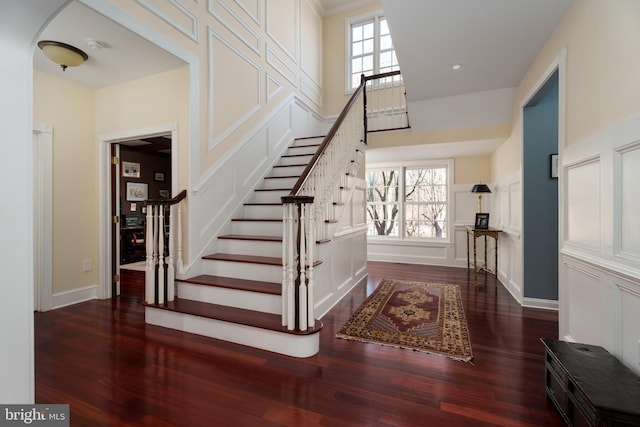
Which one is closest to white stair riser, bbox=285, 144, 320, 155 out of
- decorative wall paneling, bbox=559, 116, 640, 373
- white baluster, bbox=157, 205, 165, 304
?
white baluster, bbox=157, 205, 165, 304

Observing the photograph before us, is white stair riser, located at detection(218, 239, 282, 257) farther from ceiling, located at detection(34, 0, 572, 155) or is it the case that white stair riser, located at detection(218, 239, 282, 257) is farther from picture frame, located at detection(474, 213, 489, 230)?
picture frame, located at detection(474, 213, 489, 230)

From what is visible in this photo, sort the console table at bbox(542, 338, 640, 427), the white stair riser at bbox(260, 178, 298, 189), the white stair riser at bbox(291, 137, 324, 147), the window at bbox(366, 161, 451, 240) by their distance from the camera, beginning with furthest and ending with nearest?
the window at bbox(366, 161, 451, 240), the white stair riser at bbox(291, 137, 324, 147), the white stair riser at bbox(260, 178, 298, 189), the console table at bbox(542, 338, 640, 427)

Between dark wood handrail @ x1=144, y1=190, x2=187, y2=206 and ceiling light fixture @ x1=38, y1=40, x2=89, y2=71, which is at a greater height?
ceiling light fixture @ x1=38, y1=40, x2=89, y2=71

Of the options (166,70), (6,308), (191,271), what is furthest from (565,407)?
(166,70)

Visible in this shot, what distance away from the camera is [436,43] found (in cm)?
270

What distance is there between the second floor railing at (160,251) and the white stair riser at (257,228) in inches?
29.4

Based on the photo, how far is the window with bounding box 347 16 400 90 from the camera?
19.4ft

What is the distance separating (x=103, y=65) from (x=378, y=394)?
12.6 ft

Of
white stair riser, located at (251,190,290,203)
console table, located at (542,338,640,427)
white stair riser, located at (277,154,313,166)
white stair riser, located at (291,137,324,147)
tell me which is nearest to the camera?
console table, located at (542,338,640,427)

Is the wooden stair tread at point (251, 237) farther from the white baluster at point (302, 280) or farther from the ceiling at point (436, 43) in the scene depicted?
the ceiling at point (436, 43)

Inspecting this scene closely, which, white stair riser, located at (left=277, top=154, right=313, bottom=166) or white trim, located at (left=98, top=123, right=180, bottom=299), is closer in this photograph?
white trim, located at (left=98, top=123, right=180, bottom=299)

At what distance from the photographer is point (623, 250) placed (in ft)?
5.15

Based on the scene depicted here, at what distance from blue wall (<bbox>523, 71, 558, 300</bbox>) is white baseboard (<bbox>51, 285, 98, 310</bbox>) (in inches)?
205

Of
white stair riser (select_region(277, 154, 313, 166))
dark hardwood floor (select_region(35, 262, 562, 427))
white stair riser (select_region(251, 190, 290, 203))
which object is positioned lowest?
dark hardwood floor (select_region(35, 262, 562, 427))
